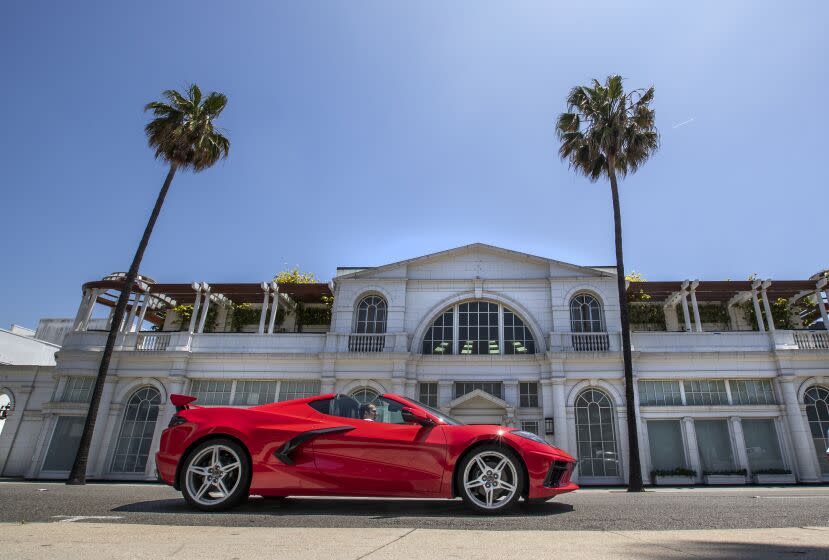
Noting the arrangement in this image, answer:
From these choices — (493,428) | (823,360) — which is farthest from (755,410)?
(493,428)

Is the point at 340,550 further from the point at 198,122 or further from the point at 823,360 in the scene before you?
the point at 823,360

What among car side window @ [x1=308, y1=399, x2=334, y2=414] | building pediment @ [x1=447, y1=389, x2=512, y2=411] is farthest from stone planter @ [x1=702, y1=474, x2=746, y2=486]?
car side window @ [x1=308, y1=399, x2=334, y2=414]

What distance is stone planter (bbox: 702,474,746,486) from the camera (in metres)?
16.9

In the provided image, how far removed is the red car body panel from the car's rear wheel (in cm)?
9

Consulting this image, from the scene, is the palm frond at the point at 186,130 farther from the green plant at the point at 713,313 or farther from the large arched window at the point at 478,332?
the green plant at the point at 713,313

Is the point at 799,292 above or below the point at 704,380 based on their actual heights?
above

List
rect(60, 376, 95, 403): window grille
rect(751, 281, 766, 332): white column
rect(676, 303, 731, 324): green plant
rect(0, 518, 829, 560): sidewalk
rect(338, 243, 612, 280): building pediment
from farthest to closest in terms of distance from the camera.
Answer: rect(676, 303, 731, 324): green plant
rect(338, 243, 612, 280): building pediment
rect(60, 376, 95, 403): window grille
rect(751, 281, 766, 332): white column
rect(0, 518, 829, 560): sidewalk

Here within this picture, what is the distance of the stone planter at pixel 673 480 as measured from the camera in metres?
16.9

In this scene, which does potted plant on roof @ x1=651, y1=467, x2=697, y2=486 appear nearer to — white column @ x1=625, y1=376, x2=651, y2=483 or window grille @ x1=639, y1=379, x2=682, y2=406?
white column @ x1=625, y1=376, x2=651, y2=483

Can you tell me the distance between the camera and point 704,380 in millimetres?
18516

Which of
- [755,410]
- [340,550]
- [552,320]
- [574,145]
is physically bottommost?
[340,550]

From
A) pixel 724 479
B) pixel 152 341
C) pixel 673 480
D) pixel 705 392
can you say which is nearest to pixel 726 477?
pixel 724 479

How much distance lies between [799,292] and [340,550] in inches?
978

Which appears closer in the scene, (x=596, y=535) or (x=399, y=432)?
(x=596, y=535)
